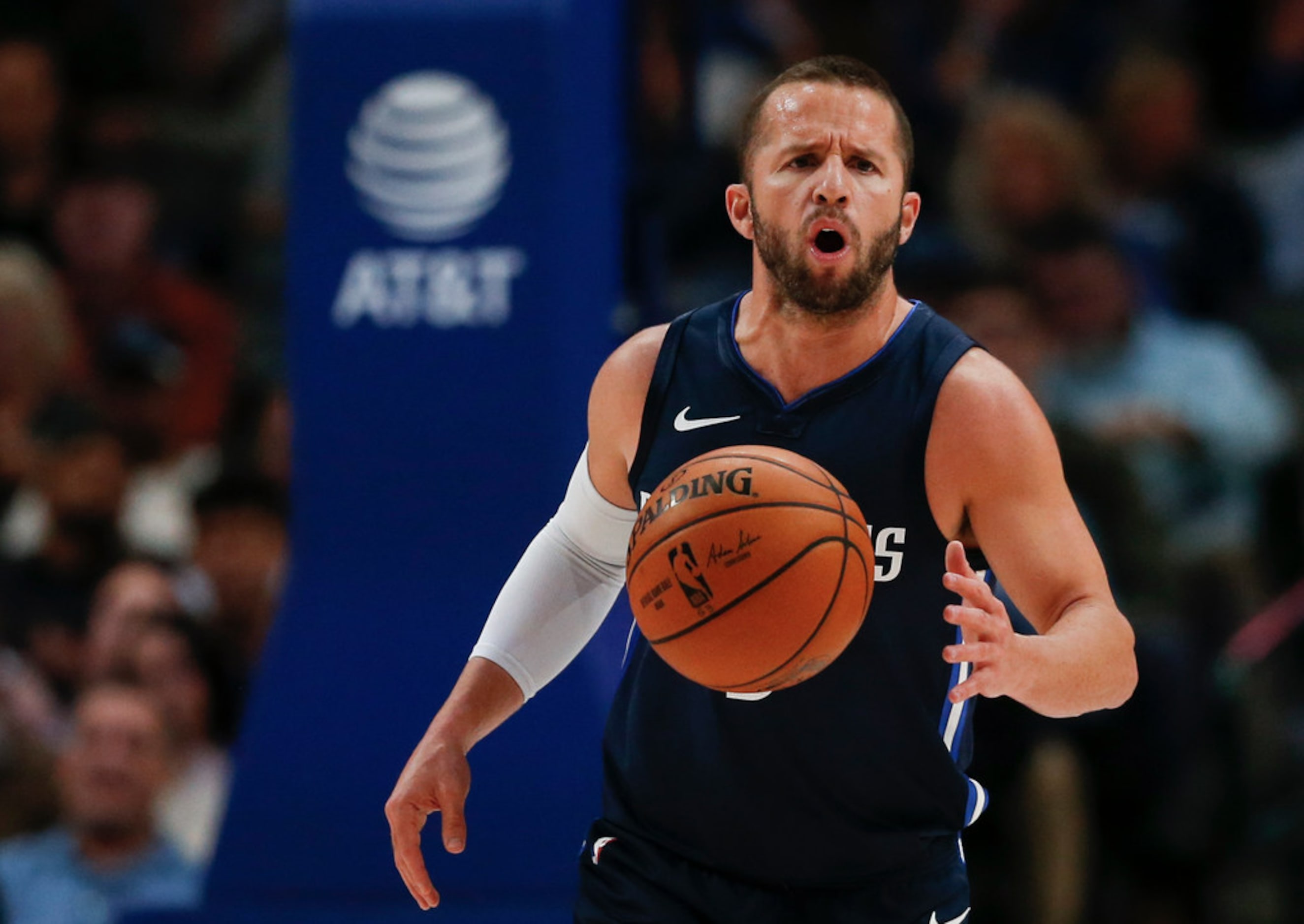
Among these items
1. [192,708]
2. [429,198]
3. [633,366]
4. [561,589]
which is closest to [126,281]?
[192,708]

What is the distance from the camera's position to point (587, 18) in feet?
15.8

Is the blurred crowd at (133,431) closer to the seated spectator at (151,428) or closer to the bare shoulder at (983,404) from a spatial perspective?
the seated spectator at (151,428)

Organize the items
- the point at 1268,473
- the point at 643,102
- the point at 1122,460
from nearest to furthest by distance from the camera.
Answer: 1. the point at 643,102
2. the point at 1122,460
3. the point at 1268,473

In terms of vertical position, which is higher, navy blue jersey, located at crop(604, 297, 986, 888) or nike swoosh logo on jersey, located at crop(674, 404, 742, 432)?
nike swoosh logo on jersey, located at crop(674, 404, 742, 432)

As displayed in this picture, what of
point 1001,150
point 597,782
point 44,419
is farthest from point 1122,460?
point 44,419

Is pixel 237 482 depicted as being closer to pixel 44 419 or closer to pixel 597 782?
pixel 44 419

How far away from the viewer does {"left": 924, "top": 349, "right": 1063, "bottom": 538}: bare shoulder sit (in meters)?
3.11

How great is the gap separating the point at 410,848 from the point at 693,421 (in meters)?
0.91

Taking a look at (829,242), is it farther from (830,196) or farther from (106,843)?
(106,843)

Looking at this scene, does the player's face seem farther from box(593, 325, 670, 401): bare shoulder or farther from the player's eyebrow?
box(593, 325, 670, 401): bare shoulder

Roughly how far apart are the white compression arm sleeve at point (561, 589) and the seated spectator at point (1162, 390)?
343 cm

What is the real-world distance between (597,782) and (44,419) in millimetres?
3788

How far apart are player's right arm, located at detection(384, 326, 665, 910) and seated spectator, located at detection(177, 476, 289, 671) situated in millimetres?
3169

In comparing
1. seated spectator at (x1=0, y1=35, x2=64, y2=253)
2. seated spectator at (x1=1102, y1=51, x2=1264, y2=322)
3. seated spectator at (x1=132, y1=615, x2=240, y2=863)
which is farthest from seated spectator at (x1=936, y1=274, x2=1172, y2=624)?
seated spectator at (x1=0, y1=35, x2=64, y2=253)
